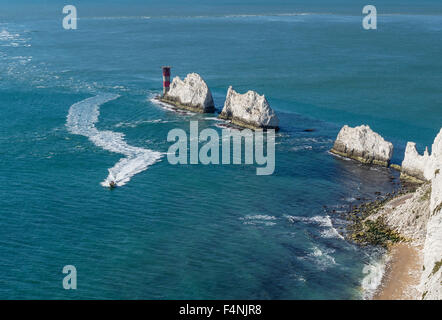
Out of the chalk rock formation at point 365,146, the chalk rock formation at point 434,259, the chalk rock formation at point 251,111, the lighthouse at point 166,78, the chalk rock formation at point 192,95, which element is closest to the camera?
the chalk rock formation at point 434,259

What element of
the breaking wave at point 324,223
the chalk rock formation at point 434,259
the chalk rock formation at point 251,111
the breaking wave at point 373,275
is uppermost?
the chalk rock formation at point 251,111

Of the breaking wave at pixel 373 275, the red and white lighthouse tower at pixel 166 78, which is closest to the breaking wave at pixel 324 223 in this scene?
the breaking wave at pixel 373 275

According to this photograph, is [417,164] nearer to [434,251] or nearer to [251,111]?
[434,251]

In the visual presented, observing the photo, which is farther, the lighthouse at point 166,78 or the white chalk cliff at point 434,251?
the lighthouse at point 166,78

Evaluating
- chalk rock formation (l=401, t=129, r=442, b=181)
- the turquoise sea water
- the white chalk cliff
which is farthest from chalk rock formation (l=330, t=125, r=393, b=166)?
the white chalk cliff

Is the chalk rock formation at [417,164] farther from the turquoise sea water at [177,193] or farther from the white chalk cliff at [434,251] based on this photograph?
the white chalk cliff at [434,251]

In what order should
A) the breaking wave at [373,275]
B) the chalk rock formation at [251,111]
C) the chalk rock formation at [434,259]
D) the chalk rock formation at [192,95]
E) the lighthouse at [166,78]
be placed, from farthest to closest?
the lighthouse at [166,78]
the chalk rock formation at [192,95]
the chalk rock formation at [251,111]
the breaking wave at [373,275]
the chalk rock formation at [434,259]
